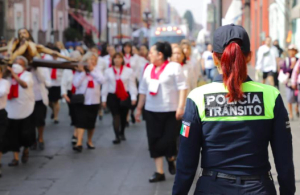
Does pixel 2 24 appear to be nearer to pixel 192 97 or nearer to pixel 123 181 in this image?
pixel 123 181

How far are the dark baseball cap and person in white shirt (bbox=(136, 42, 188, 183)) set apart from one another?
493cm

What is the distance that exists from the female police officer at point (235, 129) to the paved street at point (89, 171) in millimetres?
4380

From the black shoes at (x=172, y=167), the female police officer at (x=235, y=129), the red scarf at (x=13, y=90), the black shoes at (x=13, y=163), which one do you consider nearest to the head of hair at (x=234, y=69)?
the female police officer at (x=235, y=129)

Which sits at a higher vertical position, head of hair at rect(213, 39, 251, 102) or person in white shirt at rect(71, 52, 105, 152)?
head of hair at rect(213, 39, 251, 102)

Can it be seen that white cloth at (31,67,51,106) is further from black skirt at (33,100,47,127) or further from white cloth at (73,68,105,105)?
white cloth at (73,68,105,105)

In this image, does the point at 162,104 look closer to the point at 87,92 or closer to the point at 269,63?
the point at 87,92

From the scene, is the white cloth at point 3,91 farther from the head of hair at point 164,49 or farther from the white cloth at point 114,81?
the white cloth at point 114,81

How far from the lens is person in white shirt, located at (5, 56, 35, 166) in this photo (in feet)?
32.9

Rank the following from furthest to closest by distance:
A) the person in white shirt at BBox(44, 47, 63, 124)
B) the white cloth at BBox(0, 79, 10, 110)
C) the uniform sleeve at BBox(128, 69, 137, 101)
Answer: the person in white shirt at BBox(44, 47, 63, 124)
the uniform sleeve at BBox(128, 69, 137, 101)
the white cloth at BBox(0, 79, 10, 110)

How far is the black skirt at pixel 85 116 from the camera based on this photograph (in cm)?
1148

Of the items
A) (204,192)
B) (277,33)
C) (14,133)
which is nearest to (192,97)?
(204,192)

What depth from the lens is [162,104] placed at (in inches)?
337

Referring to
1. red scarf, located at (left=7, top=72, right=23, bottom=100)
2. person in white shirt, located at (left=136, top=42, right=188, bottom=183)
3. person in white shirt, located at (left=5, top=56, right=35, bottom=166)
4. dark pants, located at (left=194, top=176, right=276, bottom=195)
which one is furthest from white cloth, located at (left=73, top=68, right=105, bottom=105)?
dark pants, located at (left=194, top=176, right=276, bottom=195)

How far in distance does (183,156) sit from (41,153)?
795 cm
